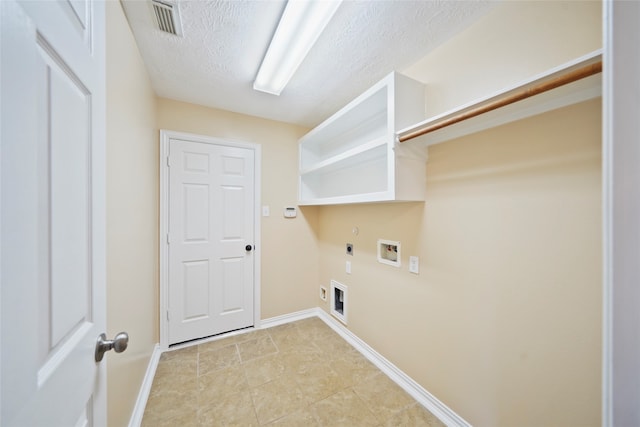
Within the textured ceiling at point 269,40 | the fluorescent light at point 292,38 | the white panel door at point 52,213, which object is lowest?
the white panel door at point 52,213

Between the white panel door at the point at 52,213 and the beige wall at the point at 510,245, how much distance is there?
165 cm

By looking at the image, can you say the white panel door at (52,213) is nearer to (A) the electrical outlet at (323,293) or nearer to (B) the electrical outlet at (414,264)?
(B) the electrical outlet at (414,264)

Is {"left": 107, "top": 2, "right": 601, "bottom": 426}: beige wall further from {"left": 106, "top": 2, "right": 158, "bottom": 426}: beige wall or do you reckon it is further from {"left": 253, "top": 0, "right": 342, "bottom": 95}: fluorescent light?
{"left": 253, "top": 0, "right": 342, "bottom": 95}: fluorescent light

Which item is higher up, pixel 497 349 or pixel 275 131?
pixel 275 131

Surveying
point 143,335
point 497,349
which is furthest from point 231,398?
point 497,349

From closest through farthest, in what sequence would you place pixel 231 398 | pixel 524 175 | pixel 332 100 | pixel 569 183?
pixel 569 183 → pixel 524 175 → pixel 231 398 → pixel 332 100

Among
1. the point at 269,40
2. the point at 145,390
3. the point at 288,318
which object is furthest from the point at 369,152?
the point at 145,390

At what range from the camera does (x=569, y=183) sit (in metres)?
1.02

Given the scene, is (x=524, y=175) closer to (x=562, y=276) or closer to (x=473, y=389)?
(x=562, y=276)

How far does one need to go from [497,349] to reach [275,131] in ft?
8.84

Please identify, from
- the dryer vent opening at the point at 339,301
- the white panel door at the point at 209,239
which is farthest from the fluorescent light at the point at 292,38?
the dryer vent opening at the point at 339,301

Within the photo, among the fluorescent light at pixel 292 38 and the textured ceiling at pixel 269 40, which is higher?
the textured ceiling at pixel 269 40

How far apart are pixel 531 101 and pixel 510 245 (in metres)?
0.68

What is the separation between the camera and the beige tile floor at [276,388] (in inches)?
58.7
